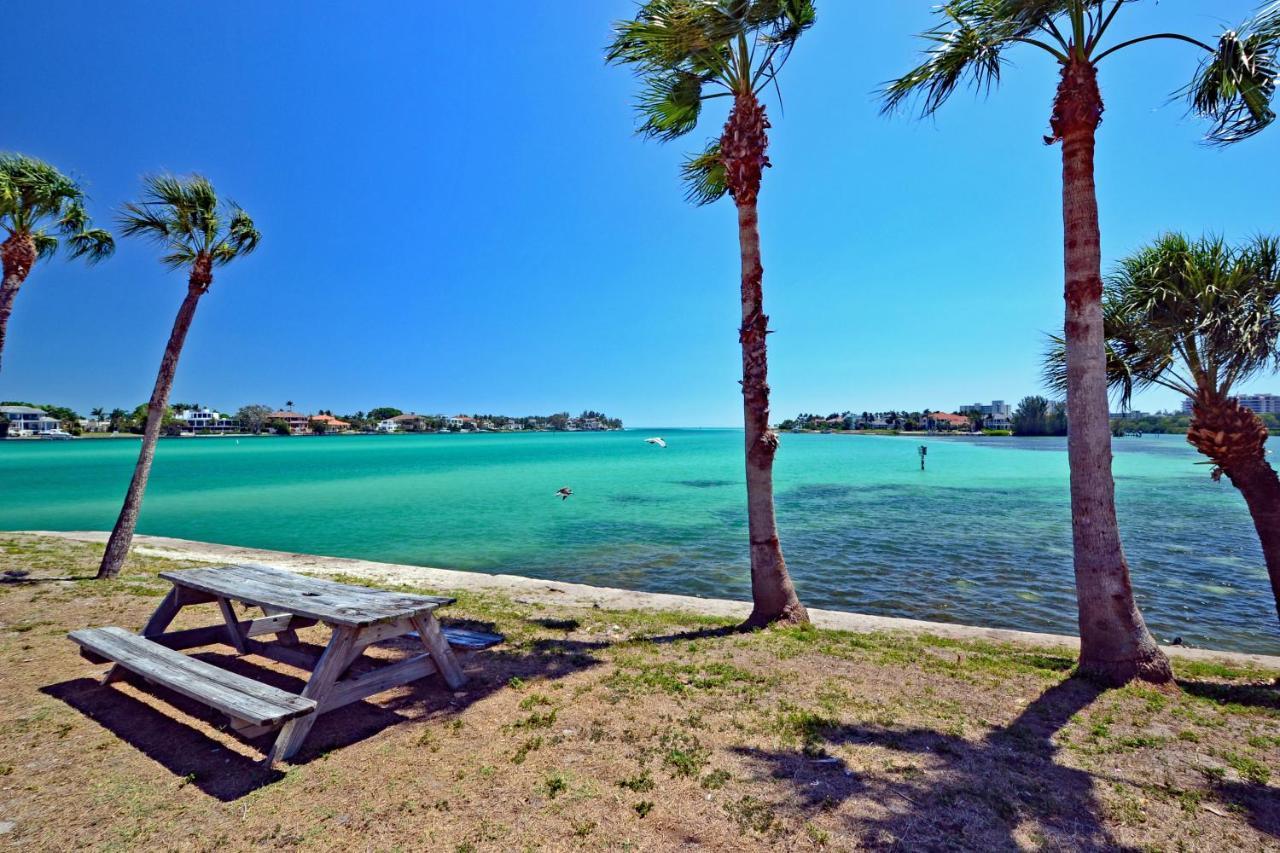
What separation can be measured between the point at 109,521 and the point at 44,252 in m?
14.5

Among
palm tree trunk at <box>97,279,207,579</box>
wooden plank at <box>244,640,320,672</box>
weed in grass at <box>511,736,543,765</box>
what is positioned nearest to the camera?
weed in grass at <box>511,736,543,765</box>

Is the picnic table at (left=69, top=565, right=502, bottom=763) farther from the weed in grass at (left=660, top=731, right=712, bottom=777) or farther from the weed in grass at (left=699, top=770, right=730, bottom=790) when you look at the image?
the weed in grass at (left=699, top=770, right=730, bottom=790)

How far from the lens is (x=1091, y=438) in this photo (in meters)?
5.68

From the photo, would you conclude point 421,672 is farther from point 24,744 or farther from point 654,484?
point 654,484

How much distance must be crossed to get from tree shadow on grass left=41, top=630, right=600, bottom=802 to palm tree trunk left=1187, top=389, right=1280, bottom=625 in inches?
316

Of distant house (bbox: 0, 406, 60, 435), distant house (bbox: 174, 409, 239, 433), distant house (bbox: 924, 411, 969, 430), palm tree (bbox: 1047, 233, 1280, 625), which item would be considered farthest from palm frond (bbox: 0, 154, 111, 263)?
distant house (bbox: 174, 409, 239, 433)

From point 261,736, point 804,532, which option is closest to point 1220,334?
point 261,736

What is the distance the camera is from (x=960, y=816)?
3238 mm

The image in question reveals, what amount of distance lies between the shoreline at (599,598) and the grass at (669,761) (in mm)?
1950

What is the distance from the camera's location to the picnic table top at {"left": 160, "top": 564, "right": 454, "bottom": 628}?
417 cm

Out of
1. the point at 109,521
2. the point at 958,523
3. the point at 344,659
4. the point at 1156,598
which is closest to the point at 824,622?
the point at 344,659

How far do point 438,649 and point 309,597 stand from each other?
45.0 inches

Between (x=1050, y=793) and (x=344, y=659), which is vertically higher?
(x=344, y=659)

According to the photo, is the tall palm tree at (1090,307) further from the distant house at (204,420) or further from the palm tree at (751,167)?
the distant house at (204,420)
